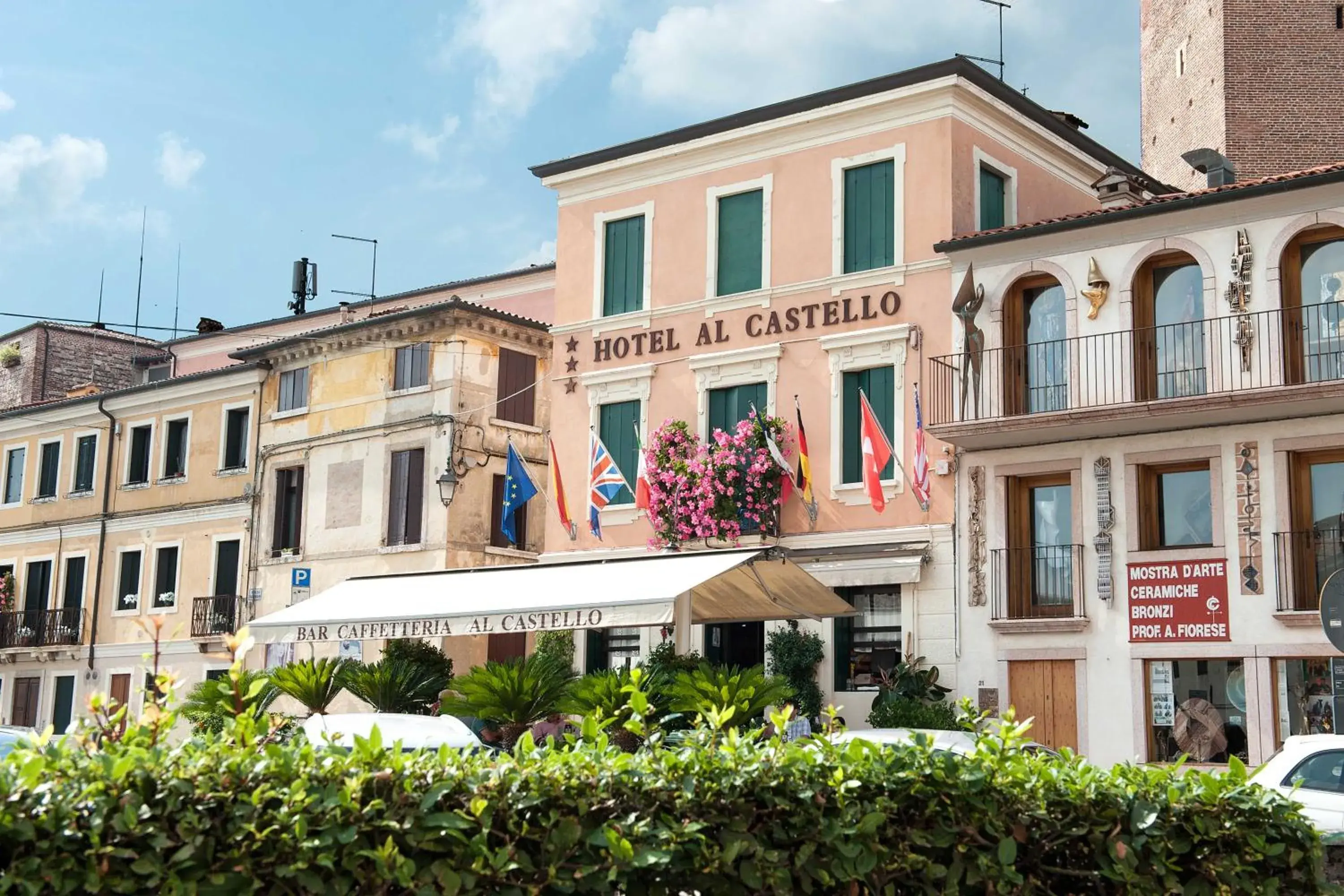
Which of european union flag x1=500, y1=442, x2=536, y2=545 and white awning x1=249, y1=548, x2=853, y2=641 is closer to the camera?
white awning x1=249, y1=548, x2=853, y2=641

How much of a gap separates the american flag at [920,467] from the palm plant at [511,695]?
7796 millimetres

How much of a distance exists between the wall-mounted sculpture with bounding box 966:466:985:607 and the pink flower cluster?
10.5ft

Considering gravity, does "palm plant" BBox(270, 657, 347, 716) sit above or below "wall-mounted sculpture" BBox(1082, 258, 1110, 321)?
below

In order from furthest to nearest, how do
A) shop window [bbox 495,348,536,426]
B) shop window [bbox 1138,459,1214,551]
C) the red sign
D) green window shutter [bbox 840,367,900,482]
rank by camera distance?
shop window [bbox 495,348,536,426] → green window shutter [bbox 840,367,900,482] → shop window [bbox 1138,459,1214,551] → the red sign

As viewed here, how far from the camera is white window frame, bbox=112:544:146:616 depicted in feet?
123

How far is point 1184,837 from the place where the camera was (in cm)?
636

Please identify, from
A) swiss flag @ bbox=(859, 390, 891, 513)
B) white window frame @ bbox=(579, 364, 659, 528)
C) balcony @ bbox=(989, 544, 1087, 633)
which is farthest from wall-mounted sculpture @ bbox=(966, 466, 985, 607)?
white window frame @ bbox=(579, 364, 659, 528)

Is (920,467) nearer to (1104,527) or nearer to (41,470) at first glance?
(1104,527)

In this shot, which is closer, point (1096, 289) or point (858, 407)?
point (1096, 289)

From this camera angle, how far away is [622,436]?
91.1 feet

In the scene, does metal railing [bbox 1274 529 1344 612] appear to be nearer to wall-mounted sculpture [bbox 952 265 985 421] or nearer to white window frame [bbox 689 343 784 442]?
wall-mounted sculpture [bbox 952 265 985 421]

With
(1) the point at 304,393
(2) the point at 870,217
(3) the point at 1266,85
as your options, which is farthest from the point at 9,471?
(3) the point at 1266,85

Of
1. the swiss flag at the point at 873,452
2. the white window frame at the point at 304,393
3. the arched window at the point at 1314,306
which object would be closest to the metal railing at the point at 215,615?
the white window frame at the point at 304,393

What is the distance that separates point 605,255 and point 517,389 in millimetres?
5194
